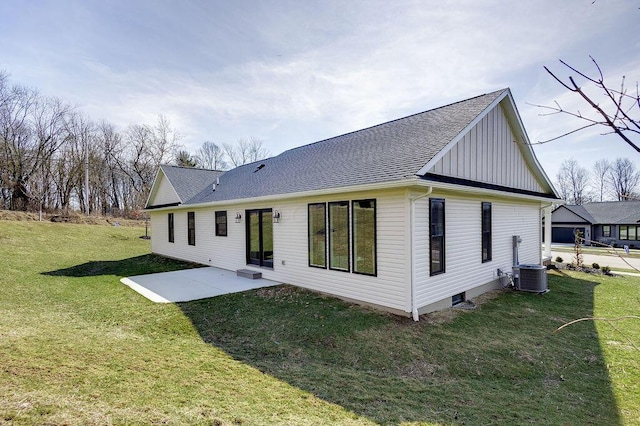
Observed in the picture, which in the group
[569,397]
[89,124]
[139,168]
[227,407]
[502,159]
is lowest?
[569,397]

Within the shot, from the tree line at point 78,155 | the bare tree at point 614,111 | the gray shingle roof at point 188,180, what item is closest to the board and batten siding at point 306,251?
the gray shingle roof at point 188,180

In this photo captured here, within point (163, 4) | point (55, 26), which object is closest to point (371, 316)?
point (163, 4)

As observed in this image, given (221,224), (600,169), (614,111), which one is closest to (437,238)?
(614,111)

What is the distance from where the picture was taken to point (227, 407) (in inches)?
125

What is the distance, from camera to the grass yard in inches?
125

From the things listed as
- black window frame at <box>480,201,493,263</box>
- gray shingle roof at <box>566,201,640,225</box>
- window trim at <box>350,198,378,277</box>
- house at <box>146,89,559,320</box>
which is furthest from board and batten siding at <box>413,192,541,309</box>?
gray shingle roof at <box>566,201,640,225</box>

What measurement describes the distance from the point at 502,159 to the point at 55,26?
1276 cm

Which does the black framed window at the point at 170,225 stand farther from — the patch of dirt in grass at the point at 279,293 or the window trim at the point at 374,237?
the window trim at the point at 374,237

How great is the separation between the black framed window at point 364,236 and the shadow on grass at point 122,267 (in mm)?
8010

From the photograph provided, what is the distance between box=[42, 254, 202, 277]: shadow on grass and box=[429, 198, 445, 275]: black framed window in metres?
9.37

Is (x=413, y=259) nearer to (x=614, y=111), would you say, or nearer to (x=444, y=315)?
(x=444, y=315)

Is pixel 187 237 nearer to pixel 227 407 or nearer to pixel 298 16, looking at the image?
pixel 298 16

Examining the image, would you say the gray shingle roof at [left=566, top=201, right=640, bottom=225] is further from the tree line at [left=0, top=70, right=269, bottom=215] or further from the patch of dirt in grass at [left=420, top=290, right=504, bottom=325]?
the tree line at [left=0, top=70, right=269, bottom=215]

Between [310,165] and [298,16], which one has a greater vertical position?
[298,16]
